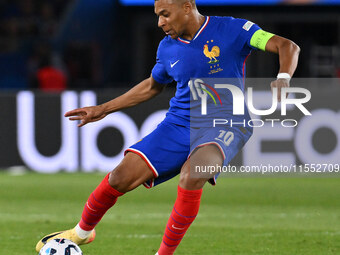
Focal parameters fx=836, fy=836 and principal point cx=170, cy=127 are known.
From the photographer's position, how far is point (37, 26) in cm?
1714

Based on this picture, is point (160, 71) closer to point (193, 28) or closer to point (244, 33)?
point (193, 28)

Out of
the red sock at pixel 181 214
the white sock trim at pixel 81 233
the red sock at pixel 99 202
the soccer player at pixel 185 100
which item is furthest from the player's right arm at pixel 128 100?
the red sock at pixel 181 214

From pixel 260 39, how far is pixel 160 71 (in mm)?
843

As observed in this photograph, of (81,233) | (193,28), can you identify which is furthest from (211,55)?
(81,233)

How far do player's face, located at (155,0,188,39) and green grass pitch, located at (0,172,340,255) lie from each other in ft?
5.48

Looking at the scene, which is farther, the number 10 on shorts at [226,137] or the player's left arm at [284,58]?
the number 10 on shorts at [226,137]

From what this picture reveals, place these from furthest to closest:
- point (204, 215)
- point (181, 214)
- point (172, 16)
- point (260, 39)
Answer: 1. point (204, 215)
2. point (172, 16)
3. point (260, 39)
4. point (181, 214)

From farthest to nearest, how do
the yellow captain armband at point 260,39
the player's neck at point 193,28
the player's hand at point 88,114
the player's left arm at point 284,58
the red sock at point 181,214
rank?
the player's hand at point 88,114
the player's neck at point 193,28
the yellow captain armband at point 260,39
the red sock at point 181,214
the player's left arm at point 284,58

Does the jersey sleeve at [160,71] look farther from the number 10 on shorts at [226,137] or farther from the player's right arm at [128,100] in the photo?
the number 10 on shorts at [226,137]

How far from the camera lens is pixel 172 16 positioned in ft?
Result: 18.1

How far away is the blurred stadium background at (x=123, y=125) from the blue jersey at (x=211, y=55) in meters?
1.22

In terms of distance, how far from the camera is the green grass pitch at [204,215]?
645 cm

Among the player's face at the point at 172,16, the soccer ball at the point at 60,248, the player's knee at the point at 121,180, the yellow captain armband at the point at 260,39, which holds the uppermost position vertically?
the player's face at the point at 172,16

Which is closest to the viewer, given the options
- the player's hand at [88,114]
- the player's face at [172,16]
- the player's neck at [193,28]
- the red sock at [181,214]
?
the red sock at [181,214]
